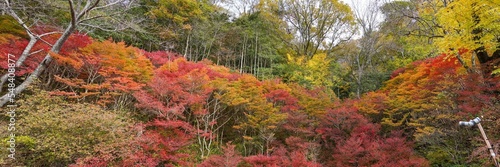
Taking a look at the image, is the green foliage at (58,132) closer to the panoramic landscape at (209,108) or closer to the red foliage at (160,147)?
the panoramic landscape at (209,108)

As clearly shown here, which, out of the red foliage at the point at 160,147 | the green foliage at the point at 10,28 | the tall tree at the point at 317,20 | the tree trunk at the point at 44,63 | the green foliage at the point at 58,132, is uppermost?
the tall tree at the point at 317,20

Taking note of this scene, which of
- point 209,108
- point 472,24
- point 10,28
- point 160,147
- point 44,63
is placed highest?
point 472,24

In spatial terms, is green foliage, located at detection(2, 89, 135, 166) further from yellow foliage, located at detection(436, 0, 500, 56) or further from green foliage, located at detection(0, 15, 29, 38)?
yellow foliage, located at detection(436, 0, 500, 56)

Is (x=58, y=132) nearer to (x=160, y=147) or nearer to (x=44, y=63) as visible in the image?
(x=160, y=147)

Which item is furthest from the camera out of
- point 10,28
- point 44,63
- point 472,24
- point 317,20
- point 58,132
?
point 317,20

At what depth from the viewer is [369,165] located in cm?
756

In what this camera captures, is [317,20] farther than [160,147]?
Yes

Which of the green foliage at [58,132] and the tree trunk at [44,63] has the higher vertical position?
the tree trunk at [44,63]

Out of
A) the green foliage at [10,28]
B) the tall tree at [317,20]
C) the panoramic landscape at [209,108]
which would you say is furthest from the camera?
the tall tree at [317,20]

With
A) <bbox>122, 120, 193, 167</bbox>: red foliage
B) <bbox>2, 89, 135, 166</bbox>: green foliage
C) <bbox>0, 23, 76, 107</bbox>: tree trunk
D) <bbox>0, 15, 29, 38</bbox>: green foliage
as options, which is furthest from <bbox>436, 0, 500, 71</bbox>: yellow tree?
<bbox>0, 15, 29, 38</bbox>: green foliage

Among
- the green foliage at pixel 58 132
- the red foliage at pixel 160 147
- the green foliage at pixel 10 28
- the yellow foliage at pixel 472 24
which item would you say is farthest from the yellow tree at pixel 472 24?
the green foliage at pixel 10 28

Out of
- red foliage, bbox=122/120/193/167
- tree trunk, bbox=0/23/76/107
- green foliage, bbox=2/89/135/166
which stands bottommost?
red foliage, bbox=122/120/193/167

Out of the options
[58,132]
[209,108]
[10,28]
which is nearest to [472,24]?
[209,108]

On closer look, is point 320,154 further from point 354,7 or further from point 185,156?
point 354,7
